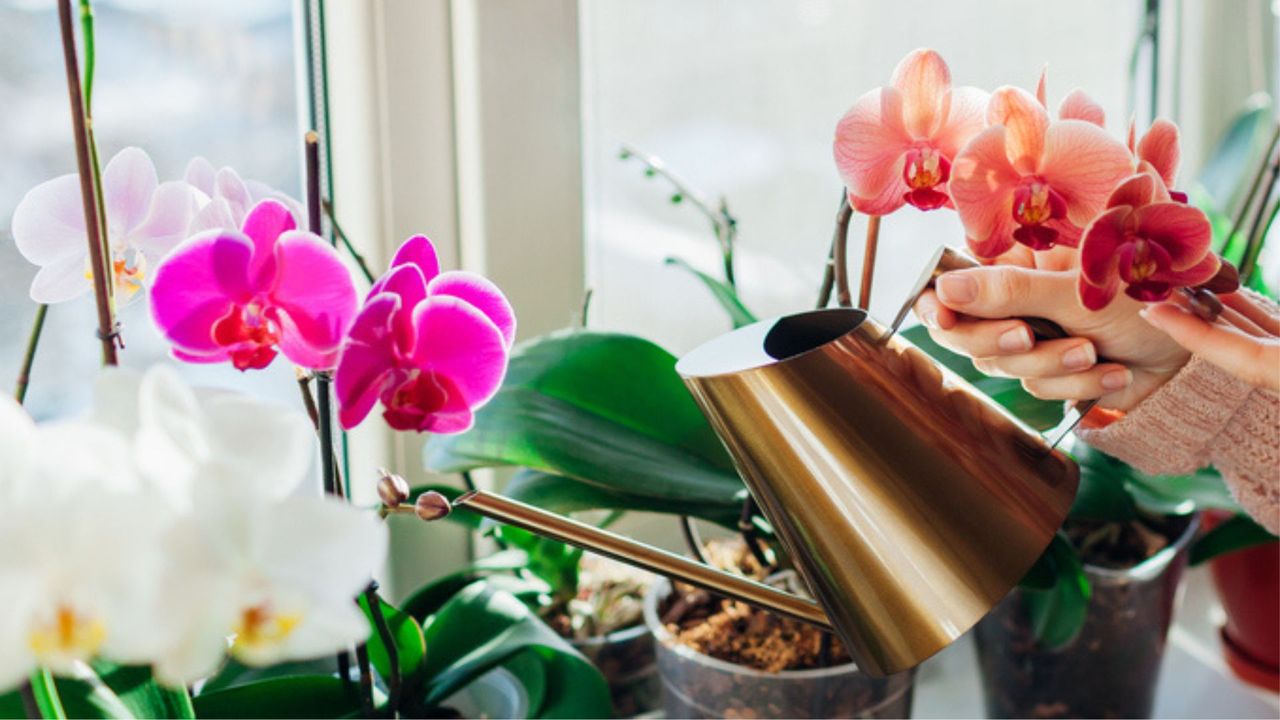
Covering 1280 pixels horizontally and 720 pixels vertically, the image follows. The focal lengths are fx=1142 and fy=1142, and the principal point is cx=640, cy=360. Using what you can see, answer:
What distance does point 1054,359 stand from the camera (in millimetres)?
498

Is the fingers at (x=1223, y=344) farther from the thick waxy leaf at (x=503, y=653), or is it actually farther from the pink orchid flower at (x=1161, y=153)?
the thick waxy leaf at (x=503, y=653)

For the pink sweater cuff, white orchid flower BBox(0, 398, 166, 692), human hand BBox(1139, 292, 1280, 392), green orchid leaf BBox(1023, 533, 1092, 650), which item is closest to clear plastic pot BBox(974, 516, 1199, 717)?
green orchid leaf BBox(1023, 533, 1092, 650)

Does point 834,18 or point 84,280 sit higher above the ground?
point 834,18

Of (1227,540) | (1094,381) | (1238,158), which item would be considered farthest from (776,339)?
(1238,158)

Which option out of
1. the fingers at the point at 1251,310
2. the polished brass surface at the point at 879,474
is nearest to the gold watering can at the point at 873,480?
the polished brass surface at the point at 879,474

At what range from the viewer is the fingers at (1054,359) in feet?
1.63

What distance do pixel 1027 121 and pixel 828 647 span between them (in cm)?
31

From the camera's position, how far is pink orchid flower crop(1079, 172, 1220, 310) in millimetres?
417

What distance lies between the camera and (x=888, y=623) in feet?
1.37

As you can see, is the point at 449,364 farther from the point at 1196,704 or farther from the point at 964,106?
the point at 1196,704

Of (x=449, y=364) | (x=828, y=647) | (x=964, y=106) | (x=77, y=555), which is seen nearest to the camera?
(x=77, y=555)

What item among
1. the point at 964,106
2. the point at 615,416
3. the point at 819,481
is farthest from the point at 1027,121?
the point at 615,416

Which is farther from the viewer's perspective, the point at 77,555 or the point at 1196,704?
the point at 1196,704

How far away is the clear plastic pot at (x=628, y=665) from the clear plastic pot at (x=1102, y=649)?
0.23 meters
